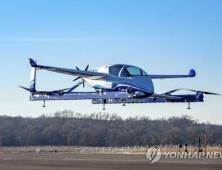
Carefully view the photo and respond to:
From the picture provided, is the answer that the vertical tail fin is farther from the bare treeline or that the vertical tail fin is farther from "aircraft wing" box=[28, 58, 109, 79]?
the bare treeline

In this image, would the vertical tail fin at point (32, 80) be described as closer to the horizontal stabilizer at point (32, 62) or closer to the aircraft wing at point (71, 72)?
the aircraft wing at point (71, 72)

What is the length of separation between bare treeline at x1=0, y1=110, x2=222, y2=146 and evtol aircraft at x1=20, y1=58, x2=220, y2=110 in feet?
308

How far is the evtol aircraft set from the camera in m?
57.2

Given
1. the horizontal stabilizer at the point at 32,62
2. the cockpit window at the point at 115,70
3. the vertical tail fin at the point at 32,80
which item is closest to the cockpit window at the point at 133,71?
the cockpit window at the point at 115,70

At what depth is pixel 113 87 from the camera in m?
58.3

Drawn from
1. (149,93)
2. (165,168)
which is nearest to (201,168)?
(165,168)

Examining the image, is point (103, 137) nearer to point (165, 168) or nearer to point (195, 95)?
point (195, 95)

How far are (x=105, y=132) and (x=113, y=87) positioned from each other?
4836 inches

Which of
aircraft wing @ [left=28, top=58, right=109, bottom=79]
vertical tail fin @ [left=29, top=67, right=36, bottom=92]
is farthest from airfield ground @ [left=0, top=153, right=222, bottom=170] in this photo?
vertical tail fin @ [left=29, top=67, right=36, bottom=92]

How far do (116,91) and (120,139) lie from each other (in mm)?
116766

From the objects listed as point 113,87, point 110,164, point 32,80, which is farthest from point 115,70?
point 110,164

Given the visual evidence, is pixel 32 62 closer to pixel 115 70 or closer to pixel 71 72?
pixel 71 72

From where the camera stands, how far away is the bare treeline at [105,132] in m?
164

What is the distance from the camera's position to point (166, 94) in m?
61.5
